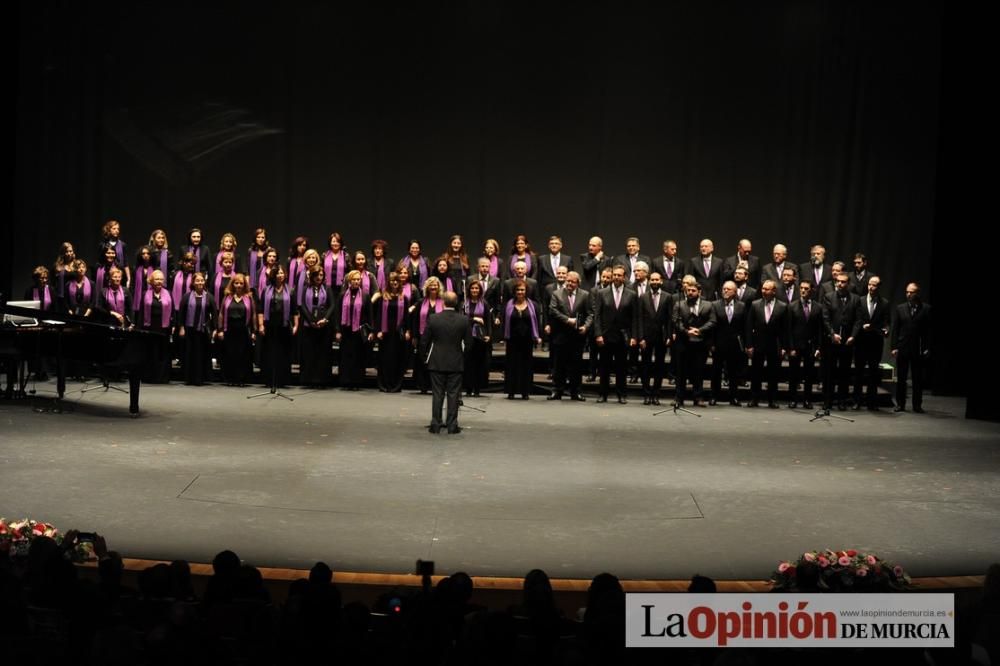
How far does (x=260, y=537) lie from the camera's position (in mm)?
7293

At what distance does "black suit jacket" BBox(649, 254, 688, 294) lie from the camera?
580 inches

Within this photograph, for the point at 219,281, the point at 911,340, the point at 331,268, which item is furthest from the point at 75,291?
the point at 911,340

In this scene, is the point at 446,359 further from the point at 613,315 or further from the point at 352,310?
the point at 352,310

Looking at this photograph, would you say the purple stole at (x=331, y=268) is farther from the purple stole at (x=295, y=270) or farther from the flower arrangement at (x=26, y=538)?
the flower arrangement at (x=26, y=538)

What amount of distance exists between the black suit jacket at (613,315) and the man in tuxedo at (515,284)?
0.87 m

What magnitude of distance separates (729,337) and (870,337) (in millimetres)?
1740

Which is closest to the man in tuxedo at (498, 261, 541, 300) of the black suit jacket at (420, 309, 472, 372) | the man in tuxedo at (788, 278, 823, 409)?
the black suit jacket at (420, 309, 472, 372)

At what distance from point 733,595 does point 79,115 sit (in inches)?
595

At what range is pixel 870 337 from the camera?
13.6 meters

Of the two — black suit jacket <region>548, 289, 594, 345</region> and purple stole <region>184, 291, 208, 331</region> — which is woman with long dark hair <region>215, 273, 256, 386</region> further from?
black suit jacket <region>548, 289, 594, 345</region>

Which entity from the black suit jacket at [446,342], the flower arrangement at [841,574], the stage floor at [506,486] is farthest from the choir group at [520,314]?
the flower arrangement at [841,574]

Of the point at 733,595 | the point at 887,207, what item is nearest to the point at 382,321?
the point at 887,207

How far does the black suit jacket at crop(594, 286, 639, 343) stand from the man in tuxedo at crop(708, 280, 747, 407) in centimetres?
103

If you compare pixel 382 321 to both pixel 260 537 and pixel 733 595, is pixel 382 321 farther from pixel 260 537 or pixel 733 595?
pixel 733 595
